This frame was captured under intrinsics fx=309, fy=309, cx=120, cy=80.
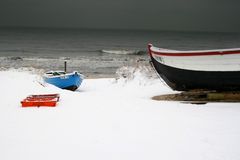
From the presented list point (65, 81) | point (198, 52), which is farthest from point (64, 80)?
point (198, 52)

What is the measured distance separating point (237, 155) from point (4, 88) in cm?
1026

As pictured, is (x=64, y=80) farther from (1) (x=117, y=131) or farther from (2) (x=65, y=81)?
(1) (x=117, y=131)

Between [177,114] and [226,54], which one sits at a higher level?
[226,54]

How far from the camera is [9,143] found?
246 inches

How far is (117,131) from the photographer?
711cm

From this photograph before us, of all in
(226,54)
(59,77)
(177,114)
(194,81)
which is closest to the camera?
(177,114)

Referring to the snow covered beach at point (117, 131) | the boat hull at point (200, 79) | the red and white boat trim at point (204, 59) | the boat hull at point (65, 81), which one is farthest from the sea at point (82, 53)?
the snow covered beach at point (117, 131)

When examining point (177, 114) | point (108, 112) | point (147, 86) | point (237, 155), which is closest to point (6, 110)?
point (108, 112)

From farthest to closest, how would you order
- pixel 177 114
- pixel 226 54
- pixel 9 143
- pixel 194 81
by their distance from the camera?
pixel 194 81 < pixel 226 54 < pixel 177 114 < pixel 9 143

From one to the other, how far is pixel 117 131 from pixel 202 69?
20.7 feet

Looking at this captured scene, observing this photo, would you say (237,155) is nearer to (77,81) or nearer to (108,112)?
(108,112)

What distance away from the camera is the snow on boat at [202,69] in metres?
11.7

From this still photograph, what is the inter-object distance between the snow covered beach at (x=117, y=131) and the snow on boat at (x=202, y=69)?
1595 mm

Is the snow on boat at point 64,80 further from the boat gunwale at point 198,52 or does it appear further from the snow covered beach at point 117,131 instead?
the snow covered beach at point 117,131
